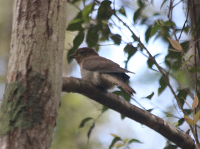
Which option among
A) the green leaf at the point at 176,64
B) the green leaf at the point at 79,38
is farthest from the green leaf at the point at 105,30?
the green leaf at the point at 176,64

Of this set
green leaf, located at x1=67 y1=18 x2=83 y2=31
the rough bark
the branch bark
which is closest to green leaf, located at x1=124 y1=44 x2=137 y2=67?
green leaf, located at x1=67 y1=18 x2=83 y2=31

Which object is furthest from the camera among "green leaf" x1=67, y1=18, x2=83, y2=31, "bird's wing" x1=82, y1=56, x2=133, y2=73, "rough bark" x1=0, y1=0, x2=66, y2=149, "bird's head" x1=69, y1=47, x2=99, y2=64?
"bird's head" x1=69, y1=47, x2=99, y2=64

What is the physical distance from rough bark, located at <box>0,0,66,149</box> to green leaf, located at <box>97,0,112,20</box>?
46.7 inches

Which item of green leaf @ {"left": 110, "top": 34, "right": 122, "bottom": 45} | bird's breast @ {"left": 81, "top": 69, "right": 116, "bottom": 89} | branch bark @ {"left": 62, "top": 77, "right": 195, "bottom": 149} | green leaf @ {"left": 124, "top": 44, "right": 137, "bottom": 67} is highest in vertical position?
Result: green leaf @ {"left": 110, "top": 34, "right": 122, "bottom": 45}

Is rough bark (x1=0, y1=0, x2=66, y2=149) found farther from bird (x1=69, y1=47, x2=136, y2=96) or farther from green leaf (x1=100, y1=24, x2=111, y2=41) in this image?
bird (x1=69, y1=47, x2=136, y2=96)

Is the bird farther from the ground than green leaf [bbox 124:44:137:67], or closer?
closer

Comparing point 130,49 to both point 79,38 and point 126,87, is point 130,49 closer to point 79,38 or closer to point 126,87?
point 126,87

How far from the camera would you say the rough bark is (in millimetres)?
1859

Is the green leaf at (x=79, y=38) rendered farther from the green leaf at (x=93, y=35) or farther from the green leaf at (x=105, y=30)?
the green leaf at (x=105, y=30)

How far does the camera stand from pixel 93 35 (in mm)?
3936

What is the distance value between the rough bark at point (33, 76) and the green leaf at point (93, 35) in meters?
1.42

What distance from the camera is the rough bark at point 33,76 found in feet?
6.10

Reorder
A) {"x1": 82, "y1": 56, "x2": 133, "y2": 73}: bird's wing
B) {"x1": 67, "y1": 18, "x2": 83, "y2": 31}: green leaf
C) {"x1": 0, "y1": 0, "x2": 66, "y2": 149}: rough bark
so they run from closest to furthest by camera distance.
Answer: {"x1": 0, "y1": 0, "x2": 66, "y2": 149}: rough bark → {"x1": 67, "y1": 18, "x2": 83, "y2": 31}: green leaf → {"x1": 82, "y1": 56, "x2": 133, "y2": 73}: bird's wing

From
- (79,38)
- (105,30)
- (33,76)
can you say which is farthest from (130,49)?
(33,76)
